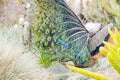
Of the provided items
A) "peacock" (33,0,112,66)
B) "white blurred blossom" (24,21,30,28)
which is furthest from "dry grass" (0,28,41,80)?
"white blurred blossom" (24,21,30,28)

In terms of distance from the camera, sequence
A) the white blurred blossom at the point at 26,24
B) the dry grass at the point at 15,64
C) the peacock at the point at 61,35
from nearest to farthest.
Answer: the dry grass at the point at 15,64, the peacock at the point at 61,35, the white blurred blossom at the point at 26,24

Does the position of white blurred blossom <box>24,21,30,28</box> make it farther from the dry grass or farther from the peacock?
the dry grass

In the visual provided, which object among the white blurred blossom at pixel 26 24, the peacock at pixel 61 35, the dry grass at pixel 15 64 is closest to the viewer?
the dry grass at pixel 15 64

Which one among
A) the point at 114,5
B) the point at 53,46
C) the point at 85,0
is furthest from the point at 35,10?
the point at 114,5

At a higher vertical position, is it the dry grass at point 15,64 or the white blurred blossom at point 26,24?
the white blurred blossom at point 26,24

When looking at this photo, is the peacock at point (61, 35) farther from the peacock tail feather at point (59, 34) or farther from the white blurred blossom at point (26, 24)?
the white blurred blossom at point (26, 24)

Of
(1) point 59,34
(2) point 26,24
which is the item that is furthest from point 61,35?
(2) point 26,24

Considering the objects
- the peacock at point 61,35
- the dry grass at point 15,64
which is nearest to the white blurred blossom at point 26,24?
the peacock at point 61,35

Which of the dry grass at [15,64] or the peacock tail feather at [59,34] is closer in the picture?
the dry grass at [15,64]

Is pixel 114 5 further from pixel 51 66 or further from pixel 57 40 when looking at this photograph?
pixel 57 40
